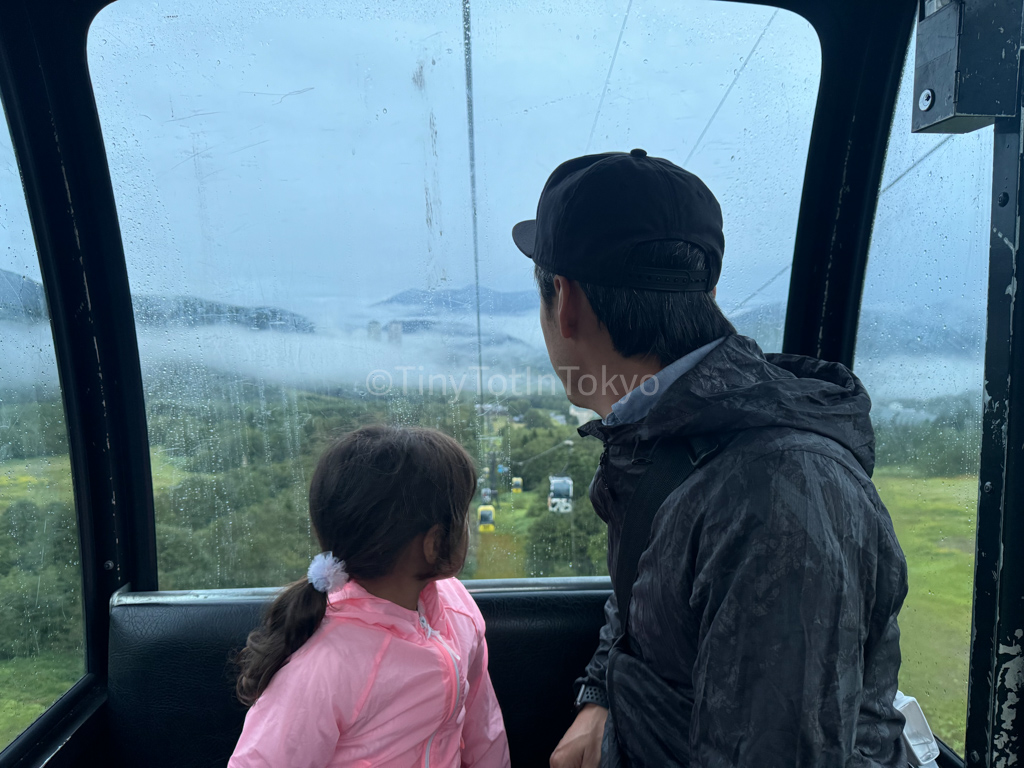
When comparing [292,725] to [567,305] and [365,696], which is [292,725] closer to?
[365,696]

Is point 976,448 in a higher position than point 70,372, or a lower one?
lower

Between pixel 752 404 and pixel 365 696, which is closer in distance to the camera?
pixel 752 404

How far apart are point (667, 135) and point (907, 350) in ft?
3.15

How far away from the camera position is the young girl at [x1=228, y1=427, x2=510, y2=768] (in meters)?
1.25

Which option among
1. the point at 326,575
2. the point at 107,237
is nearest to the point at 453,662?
the point at 326,575

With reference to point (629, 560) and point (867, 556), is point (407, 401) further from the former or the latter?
point (867, 556)

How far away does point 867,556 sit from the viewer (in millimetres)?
909

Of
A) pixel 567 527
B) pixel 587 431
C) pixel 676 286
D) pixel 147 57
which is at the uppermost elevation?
pixel 147 57

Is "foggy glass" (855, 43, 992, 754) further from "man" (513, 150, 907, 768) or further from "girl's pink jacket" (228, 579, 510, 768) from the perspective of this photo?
"girl's pink jacket" (228, 579, 510, 768)

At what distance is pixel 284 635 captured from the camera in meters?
1.32

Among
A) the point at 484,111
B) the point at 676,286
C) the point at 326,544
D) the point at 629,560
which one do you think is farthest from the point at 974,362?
the point at 326,544

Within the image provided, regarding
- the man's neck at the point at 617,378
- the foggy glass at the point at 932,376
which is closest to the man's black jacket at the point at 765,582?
the man's neck at the point at 617,378

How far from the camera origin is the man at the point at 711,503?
85 cm

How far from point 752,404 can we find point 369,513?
0.82 m
